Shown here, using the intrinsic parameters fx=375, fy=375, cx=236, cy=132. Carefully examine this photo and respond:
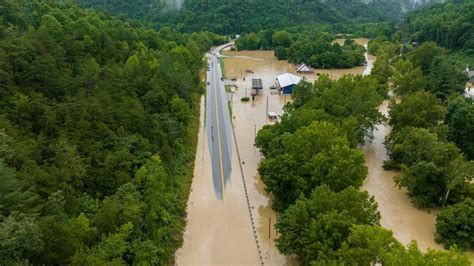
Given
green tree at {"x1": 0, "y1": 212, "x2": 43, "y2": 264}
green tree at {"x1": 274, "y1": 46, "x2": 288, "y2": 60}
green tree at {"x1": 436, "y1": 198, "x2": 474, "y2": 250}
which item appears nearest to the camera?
green tree at {"x1": 0, "y1": 212, "x2": 43, "y2": 264}

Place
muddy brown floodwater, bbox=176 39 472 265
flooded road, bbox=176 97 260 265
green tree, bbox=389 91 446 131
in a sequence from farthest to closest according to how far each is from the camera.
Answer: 1. green tree, bbox=389 91 446 131
2. muddy brown floodwater, bbox=176 39 472 265
3. flooded road, bbox=176 97 260 265

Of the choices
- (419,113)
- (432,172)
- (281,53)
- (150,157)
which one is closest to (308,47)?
(281,53)

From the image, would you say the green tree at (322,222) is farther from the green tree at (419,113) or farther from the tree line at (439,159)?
the green tree at (419,113)

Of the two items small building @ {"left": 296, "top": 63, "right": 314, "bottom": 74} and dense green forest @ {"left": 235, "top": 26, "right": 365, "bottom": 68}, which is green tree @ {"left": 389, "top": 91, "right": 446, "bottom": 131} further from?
dense green forest @ {"left": 235, "top": 26, "right": 365, "bottom": 68}

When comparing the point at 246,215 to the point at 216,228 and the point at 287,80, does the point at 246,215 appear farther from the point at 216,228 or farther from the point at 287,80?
the point at 287,80

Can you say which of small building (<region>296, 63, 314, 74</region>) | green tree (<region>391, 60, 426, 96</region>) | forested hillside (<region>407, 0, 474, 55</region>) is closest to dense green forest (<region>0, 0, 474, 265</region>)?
green tree (<region>391, 60, 426, 96</region>)

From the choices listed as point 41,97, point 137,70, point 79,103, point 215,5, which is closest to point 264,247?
point 79,103

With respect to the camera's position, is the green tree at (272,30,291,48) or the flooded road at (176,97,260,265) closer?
the flooded road at (176,97,260,265)
